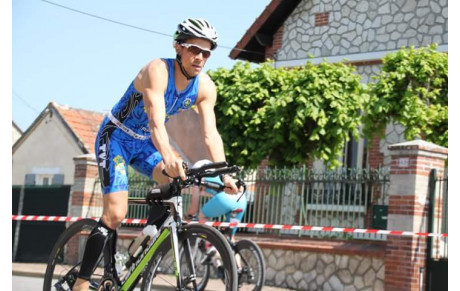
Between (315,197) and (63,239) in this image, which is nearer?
(63,239)

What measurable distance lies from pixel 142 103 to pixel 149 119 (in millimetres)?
340

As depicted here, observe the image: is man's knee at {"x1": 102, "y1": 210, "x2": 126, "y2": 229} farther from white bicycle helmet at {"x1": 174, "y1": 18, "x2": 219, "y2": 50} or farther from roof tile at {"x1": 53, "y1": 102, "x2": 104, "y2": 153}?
roof tile at {"x1": 53, "y1": 102, "x2": 104, "y2": 153}

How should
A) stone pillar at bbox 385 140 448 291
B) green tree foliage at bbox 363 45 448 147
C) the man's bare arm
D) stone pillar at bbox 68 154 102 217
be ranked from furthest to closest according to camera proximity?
1. stone pillar at bbox 68 154 102 217
2. green tree foliage at bbox 363 45 448 147
3. stone pillar at bbox 385 140 448 291
4. the man's bare arm

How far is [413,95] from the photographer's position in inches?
557

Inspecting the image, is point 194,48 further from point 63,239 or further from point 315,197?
point 315,197

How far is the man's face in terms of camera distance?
5.16 m

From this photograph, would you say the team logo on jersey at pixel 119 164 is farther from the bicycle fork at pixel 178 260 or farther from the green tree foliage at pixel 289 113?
the green tree foliage at pixel 289 113

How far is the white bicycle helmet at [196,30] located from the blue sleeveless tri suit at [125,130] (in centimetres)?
20

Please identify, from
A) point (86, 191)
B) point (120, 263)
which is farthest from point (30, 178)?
point (120, 263)

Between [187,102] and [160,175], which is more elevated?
[187,102]

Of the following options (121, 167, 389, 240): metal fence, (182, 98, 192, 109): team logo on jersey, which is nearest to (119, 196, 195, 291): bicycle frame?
A: (182, 98, 192, 109): team logo on jersey

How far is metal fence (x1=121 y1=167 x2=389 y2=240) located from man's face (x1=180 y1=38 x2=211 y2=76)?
23.7 ft
